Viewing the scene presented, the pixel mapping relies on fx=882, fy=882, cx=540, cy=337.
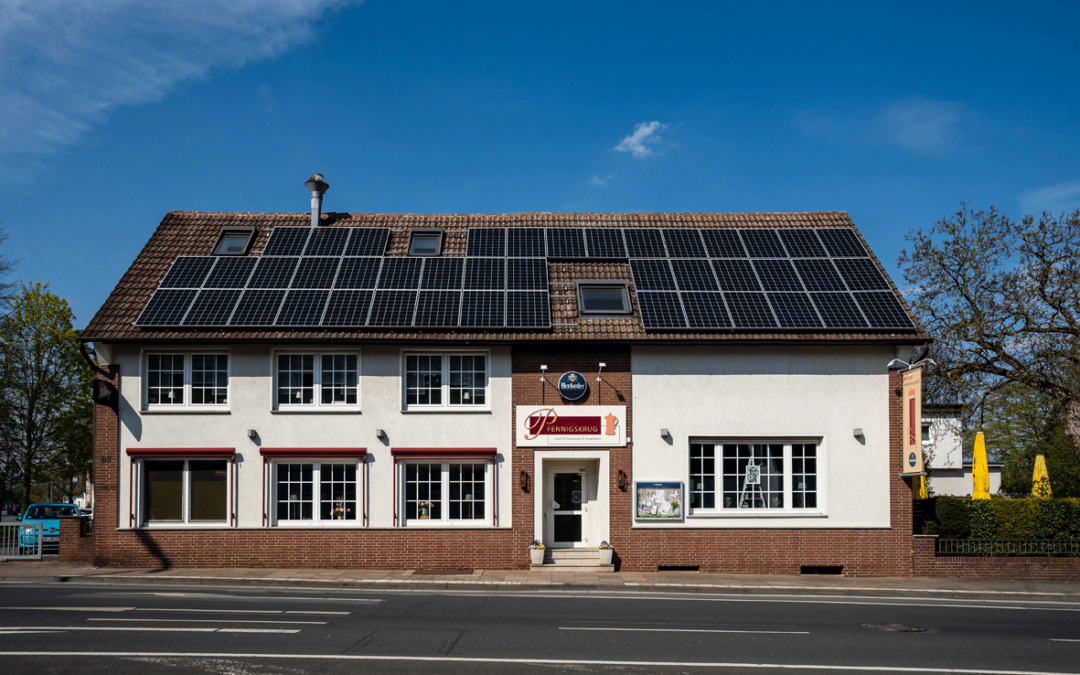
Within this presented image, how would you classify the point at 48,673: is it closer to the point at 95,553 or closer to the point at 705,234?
the point at 95,553

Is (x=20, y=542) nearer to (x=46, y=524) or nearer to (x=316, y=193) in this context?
(x=46, y=524)

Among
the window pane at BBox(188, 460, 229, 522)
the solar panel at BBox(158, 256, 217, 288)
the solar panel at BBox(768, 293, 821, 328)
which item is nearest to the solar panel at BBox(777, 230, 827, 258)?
the solar panel at BBox(768, 293, 821, 328)

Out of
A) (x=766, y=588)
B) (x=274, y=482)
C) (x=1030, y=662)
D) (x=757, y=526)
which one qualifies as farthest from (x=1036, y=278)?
(x=274, y=482)

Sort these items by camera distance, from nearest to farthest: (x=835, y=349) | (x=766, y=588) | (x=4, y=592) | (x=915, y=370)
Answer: (x=4, y=592), (x=766, y=588), (x=915, y=370), (x=835, y=349)

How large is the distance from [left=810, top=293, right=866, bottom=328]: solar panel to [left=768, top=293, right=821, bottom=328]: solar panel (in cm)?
21

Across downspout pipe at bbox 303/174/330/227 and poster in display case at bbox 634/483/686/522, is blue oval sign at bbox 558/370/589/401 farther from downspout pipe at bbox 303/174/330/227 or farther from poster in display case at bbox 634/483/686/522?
downspout pipe at bbox 303/174/330/227

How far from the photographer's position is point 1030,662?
1028cm

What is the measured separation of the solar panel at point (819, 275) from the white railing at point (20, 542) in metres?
20.3

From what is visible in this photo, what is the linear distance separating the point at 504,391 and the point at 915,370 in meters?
9.13

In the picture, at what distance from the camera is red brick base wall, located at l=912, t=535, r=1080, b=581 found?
64.7 feet

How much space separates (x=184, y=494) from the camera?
20.3 meters

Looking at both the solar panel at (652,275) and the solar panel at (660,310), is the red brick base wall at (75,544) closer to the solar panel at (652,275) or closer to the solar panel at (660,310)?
the solar panel at (660,310)

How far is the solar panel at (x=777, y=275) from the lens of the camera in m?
22.1

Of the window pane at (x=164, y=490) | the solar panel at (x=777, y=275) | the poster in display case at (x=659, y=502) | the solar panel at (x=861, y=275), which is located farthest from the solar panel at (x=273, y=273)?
the solar panel at (x=861, y=275)
